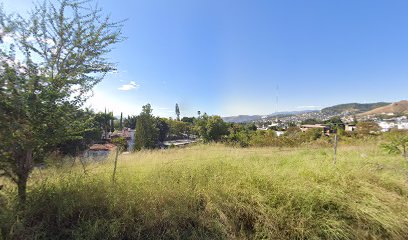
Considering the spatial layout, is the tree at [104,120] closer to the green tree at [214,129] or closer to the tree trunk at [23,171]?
the tree trunk at [23,171]

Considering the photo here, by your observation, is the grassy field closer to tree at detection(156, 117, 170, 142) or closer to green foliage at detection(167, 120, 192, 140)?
tree at detection(156, 117, 170, 142)

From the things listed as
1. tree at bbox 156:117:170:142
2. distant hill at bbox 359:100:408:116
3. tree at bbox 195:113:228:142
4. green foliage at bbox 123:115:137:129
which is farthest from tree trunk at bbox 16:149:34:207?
green foliage at bbox 123:115:137:129

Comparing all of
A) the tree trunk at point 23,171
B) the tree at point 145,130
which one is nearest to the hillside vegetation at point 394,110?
the tree trunk at point 23,171

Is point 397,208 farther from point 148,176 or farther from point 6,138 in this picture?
point 6,138

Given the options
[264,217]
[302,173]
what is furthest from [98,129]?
[302,173]

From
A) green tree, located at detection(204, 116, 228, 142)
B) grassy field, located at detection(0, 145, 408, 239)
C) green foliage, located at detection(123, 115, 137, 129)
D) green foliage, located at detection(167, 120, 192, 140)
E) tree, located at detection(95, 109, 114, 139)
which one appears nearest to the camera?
grassy field, located at detection(0, 145, 408, 239)

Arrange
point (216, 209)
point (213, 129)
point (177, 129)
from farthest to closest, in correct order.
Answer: point (177, 129) < point (213, 129) < point (216, 209)

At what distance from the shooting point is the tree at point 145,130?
29.1 m

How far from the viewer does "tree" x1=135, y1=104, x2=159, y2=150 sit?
29.1 metres

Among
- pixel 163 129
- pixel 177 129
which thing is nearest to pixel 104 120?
pixel 163 129

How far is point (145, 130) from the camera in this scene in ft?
100

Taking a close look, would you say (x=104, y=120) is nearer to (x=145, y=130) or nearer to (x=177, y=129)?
(x=145, y=130)

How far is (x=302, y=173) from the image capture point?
353 cm

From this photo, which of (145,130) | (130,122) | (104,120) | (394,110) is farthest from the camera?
(130,122)
